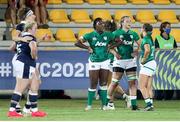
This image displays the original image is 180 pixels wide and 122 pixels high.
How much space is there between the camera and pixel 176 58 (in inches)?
766

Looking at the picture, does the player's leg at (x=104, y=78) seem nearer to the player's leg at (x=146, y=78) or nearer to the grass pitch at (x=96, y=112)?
the grass pitch at (x=96, y=112)

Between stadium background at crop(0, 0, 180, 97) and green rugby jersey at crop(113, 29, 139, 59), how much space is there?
3371 millimetres

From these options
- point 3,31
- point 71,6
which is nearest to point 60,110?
point 3,31

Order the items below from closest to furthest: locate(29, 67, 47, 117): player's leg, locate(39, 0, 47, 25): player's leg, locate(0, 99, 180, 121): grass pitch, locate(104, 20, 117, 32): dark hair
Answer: locate(0, 99, 180, 121): grass pitch, locate(29, 67, 47, 117): player's leg, locate(104, 20, 117, 32): dark hair, locate(39, 0, 47, 25): player's leg

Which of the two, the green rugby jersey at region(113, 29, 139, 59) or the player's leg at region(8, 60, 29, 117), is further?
the green rugby jersey at region(113, 29, 139, 59)

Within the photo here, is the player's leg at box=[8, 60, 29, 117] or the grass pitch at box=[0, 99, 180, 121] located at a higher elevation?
the player's leg at box=[8, 60, 29, 117]

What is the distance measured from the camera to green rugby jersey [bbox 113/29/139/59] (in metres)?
16.0

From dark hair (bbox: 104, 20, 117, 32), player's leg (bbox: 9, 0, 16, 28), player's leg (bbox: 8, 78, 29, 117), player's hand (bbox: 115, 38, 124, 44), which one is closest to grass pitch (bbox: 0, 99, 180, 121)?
player's leg (bbox: 8, 78, 29, 117)

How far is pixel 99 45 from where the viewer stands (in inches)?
627

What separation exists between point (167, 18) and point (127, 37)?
7.41 meters

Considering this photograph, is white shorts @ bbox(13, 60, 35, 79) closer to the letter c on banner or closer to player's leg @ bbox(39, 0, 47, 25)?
the letter c on banner

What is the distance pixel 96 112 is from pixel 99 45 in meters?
1.56

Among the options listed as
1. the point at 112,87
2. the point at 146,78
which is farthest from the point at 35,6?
the point at 146,78

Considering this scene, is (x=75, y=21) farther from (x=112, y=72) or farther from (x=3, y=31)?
(x=112, y=72)
